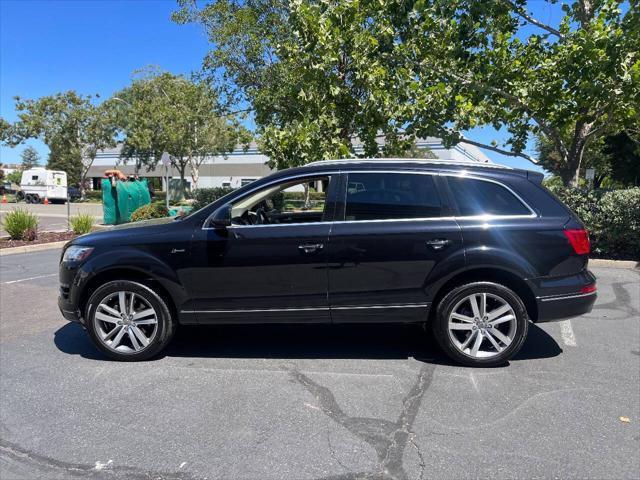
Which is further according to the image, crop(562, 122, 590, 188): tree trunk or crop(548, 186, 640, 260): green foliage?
crop(562, 122, 590, 188): tree trunk

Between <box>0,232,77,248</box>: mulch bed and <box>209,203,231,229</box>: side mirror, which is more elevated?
<box>209,203,231,229</box>: side mirror

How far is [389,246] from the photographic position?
4.20 metres

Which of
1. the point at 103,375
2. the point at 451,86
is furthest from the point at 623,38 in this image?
the point at 103,375

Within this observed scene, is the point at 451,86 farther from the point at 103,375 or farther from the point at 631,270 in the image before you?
the point at 103,375

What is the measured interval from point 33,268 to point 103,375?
656 cm

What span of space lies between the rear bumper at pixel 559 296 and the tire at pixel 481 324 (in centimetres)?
18

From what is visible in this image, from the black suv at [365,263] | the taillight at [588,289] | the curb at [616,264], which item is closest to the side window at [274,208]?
the black suv at [365,263]

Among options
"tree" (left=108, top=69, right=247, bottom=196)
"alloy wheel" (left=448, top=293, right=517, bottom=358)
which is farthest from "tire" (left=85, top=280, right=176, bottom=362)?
"tree" (left=108, top=69, right=247, bottom=196)

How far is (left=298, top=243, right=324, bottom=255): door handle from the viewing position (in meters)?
4.21

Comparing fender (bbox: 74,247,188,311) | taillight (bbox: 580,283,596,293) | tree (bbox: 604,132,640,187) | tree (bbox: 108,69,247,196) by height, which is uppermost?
tree (bbox: 108,69,247,196)

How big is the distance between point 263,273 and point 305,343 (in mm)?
1130

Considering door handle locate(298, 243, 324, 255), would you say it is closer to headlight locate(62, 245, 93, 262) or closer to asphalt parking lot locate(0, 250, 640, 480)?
asphalt parking lot locate(0, 250, 640, 480)

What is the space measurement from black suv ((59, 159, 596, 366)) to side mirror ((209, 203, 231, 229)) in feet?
0.03

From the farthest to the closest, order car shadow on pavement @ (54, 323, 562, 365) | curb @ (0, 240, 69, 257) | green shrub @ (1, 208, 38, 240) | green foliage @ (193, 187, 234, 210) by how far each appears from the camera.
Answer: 1. green foliage @ (193, 187, 234, 210)
2. green shrub @ (1, 208, 38, 240)
3. curb @ (0, 240, 69, 257)
4. car shadow on pavement @ (54, 323, 562, 365)
